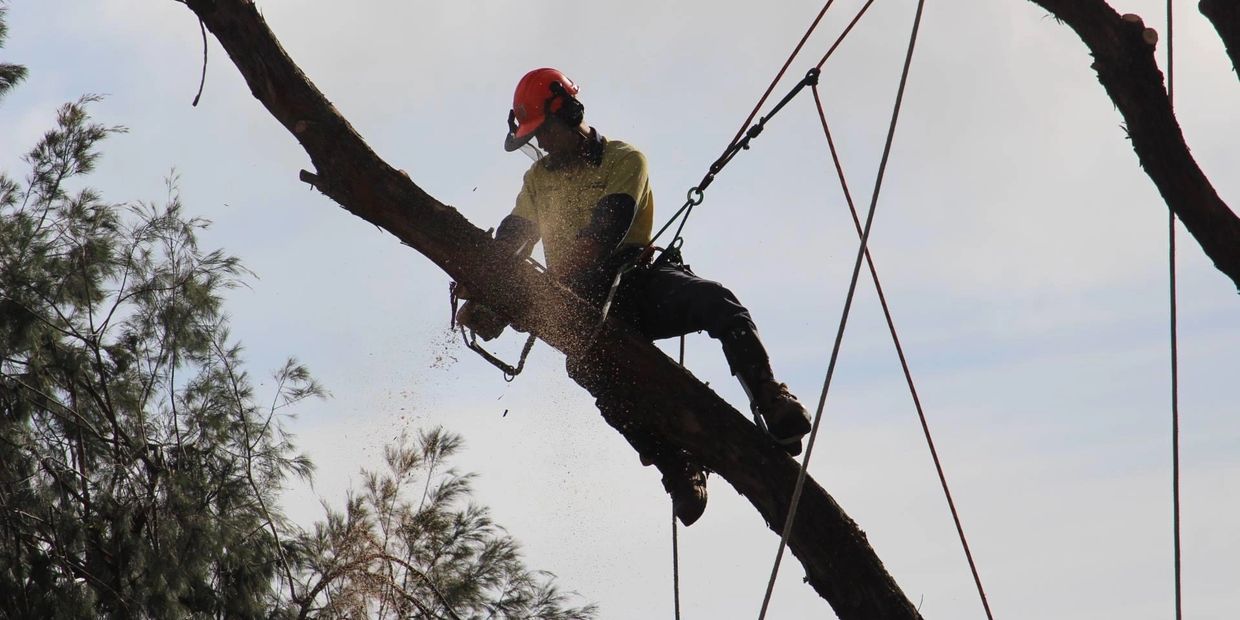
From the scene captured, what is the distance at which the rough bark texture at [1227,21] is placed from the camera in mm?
3316

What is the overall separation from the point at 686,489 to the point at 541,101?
1.30m

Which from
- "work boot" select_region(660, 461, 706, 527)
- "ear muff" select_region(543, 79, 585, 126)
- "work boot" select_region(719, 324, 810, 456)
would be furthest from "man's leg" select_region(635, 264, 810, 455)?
"ear muff" select_region(543, 79, 585, 126)

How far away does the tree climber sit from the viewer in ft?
12.7

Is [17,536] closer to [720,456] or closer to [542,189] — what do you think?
[542,189]

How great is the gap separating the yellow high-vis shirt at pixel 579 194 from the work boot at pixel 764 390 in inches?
22.3

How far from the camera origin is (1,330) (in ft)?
24.1

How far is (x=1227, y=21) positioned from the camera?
3.33 meters

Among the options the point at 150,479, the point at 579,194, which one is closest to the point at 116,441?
the point at 150,479

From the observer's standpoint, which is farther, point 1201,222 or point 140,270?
point 140,270

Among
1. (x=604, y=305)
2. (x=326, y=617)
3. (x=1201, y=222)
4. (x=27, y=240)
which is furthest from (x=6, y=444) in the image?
(x=1201, y=222)

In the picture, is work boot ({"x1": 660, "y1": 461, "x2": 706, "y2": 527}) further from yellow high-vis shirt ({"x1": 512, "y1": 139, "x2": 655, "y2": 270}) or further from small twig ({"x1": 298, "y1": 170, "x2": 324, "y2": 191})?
small twig ({"x1": 298, "y1": 170, "x2": 324, "y2": 191})

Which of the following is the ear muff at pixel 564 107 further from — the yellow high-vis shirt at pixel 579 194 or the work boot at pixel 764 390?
the work boot at pixel 764 390

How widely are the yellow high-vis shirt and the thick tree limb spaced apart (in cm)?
144

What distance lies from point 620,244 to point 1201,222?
1654 mm
